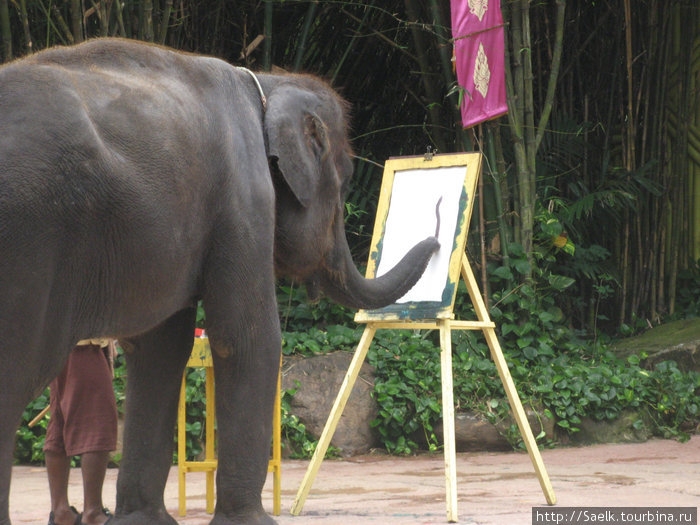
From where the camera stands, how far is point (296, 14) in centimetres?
961

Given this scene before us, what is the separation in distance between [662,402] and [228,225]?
189 inches

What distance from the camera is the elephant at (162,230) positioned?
2.81m

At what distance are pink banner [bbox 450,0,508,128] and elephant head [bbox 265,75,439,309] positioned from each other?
3.00m

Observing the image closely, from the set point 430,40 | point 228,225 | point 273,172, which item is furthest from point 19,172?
point 430,40

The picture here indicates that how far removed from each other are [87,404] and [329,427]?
1.10 m

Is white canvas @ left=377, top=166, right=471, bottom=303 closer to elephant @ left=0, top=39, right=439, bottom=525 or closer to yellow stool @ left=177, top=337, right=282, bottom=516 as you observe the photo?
elephant @ left=0, top=39, right=439, bottom=525

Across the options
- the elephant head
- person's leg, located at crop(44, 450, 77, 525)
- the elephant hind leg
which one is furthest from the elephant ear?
person's leg, located at crop(44, 450, 77, 525)

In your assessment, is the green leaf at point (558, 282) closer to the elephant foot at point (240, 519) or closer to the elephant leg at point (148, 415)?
the elephant leg at point (148, 415)

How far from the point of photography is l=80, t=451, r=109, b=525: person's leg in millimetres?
4211

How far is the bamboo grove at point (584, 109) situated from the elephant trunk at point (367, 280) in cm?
407

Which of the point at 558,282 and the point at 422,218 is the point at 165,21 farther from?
the point at 558,282

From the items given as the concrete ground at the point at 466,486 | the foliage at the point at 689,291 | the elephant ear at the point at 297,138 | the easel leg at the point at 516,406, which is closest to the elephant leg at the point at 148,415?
the elephant ear at the point at 297,138

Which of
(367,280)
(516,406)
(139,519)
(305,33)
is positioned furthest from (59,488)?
(305,33)

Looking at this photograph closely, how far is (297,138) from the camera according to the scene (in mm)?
3752
